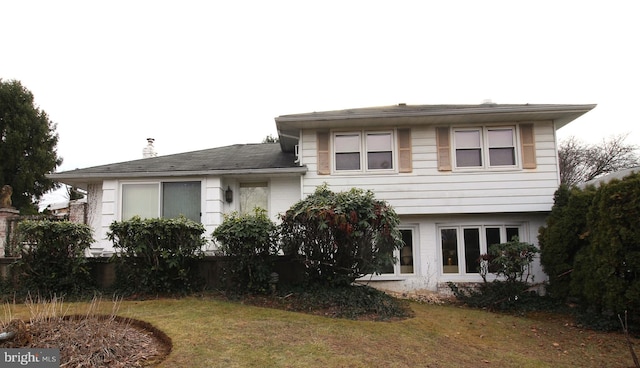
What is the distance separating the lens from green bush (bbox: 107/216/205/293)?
24.8ft

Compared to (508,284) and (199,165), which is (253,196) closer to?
(199,165)

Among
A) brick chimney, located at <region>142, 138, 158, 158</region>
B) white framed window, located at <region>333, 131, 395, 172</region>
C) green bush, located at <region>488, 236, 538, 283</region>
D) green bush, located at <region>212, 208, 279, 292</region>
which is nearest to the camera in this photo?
green bush, located at <region>212, 208, 279, 292</region>

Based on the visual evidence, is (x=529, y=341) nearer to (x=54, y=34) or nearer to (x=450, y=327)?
(x=450, y=327)

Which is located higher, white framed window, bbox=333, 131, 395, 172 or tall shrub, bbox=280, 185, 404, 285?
white framed window, bbox=333, 131, 395, 172

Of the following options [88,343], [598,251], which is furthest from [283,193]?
[598,251]

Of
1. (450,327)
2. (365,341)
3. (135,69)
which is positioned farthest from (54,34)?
(450,327)

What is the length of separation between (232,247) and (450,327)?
14.1ft

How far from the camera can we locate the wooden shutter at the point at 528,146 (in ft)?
33.9

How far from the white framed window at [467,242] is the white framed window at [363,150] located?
241cm

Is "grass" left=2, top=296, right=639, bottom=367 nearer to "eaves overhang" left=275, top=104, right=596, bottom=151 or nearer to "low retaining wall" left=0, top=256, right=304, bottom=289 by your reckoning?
"low retaining wall" left=0, top=256, right=304, bottom=289

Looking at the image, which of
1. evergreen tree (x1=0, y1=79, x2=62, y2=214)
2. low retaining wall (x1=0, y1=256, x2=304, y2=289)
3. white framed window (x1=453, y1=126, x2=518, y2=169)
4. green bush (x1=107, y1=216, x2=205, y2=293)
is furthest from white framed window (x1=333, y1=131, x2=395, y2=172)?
evergreen tree (x1=0, y1=79, x2=62, y2=214)

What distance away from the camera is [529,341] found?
6609mm

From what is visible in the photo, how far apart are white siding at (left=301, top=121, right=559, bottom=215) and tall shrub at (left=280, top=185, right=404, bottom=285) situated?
2.50 m

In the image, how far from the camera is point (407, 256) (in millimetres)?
10633
